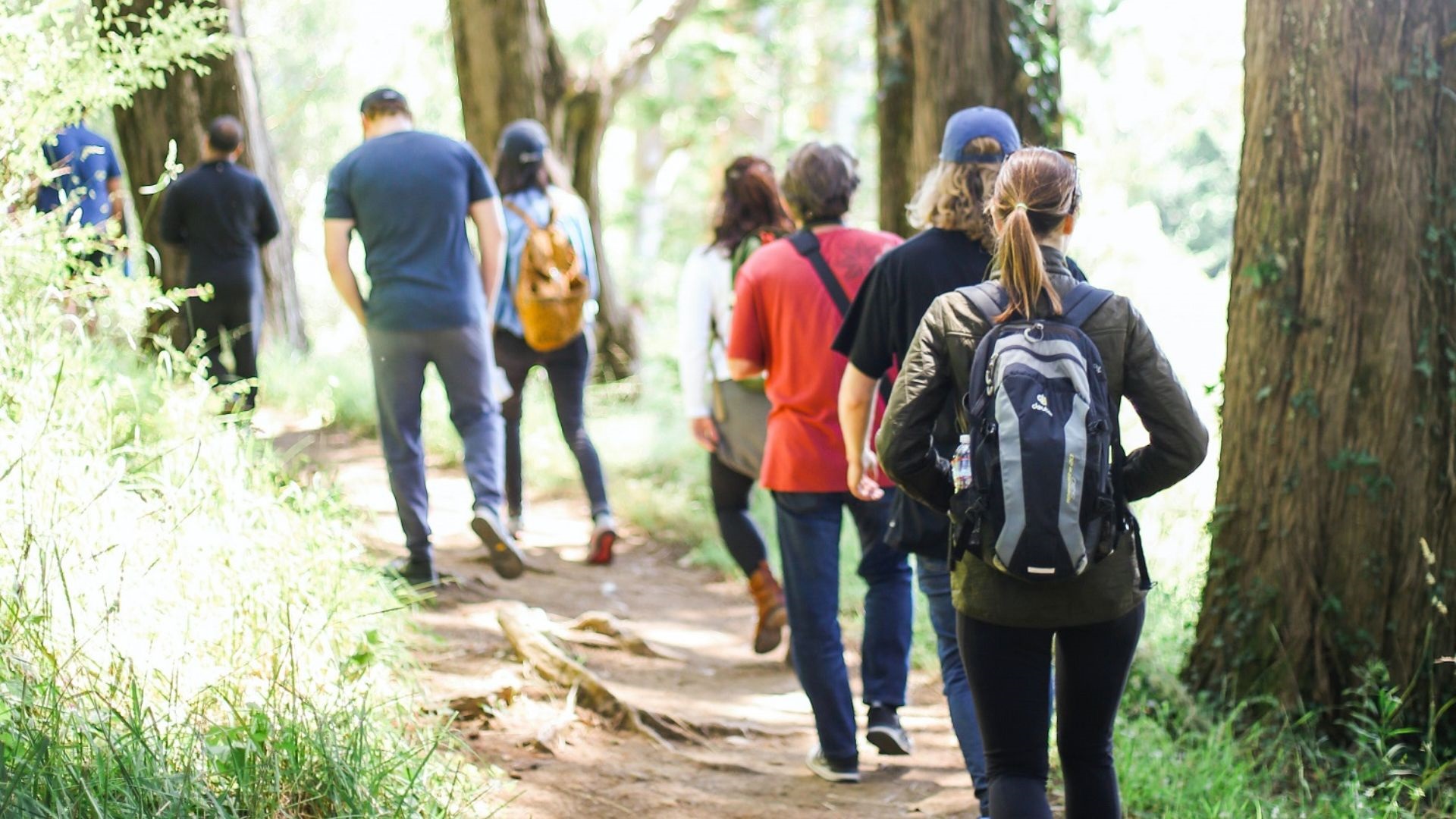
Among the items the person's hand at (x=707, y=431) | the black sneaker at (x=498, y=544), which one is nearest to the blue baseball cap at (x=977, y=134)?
the person's hand at (x=707, y=431)

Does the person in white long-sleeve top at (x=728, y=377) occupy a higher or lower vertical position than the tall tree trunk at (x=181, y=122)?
lower

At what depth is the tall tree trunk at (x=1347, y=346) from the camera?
4559 millimetres

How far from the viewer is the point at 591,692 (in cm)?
504

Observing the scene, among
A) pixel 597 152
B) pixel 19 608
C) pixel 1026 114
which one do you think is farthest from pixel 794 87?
pixel 19 608

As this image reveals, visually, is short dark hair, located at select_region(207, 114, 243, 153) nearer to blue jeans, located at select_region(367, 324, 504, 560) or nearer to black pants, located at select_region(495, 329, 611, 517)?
black pants, located at select_region(495, 329, 611, 517)

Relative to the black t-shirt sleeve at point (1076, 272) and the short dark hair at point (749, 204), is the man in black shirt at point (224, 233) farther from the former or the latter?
the black t-shirt sleeve at point (1076, 272)

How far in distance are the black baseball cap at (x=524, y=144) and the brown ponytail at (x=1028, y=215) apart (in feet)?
14.4

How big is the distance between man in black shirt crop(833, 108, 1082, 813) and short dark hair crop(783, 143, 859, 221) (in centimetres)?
79

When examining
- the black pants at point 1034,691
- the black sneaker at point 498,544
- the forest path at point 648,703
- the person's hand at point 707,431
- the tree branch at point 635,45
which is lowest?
the forest path at point 648,703

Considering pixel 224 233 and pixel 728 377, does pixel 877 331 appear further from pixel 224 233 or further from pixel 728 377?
pixel 224 233

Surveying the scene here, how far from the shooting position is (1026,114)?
709 centimetres

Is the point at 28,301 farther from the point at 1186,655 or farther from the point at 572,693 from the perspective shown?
the point at 1186,655

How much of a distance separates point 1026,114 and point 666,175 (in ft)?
90.6

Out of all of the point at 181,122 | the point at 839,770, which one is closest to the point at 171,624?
the point at 839,770
